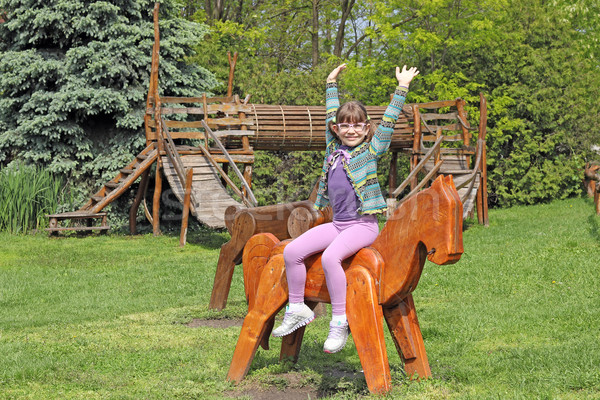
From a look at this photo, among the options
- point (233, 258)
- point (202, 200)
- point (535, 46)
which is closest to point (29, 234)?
point (202, 200)

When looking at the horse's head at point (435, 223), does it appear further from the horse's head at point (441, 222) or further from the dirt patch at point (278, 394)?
the dirt patch at point (278, 394)

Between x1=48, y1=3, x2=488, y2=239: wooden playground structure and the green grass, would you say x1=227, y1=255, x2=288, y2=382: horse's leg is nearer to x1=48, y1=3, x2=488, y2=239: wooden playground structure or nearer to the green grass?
the green grass

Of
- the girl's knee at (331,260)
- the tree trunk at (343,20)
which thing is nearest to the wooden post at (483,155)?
the tree trunk at (343,20)

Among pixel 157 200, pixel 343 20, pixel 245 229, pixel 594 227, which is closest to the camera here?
pixel 245 229

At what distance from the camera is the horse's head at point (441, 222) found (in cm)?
421

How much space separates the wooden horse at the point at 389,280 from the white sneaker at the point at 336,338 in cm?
6

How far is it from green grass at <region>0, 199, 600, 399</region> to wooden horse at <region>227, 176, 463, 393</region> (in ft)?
1.02

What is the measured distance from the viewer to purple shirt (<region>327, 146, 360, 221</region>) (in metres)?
4.77

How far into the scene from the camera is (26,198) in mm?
16453

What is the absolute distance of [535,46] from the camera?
2202cm

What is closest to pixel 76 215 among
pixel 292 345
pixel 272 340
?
pixel 272 340

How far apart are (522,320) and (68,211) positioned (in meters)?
13.8

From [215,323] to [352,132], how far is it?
12.4 feet

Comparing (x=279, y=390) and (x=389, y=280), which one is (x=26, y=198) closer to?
(x=279, y=390)
